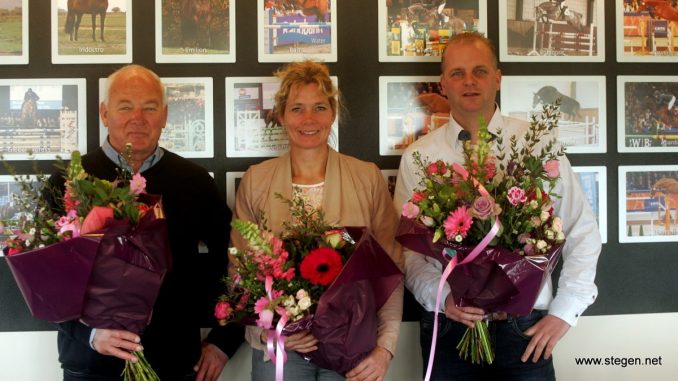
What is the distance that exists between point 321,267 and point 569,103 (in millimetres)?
1705

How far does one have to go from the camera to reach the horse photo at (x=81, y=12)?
2.57m

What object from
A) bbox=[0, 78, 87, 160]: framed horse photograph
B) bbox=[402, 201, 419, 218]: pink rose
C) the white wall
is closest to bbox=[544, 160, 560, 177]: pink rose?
bbox=[402, 201, 419, 218]: pink rose

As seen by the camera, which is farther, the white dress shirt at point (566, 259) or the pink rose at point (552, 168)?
the white dress shirt at point (566, 259)

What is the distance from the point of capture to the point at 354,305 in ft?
5.79

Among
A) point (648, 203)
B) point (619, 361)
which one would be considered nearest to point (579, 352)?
point (619, 361)

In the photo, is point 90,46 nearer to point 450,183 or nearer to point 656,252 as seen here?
point 450,183

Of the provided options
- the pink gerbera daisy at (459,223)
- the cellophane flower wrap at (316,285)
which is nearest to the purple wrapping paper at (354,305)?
the cellophane flower wrap at (316,285)

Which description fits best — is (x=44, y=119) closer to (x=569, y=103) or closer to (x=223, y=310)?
(x=223, y=310)

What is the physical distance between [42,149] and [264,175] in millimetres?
1133

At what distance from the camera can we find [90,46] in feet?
8.41

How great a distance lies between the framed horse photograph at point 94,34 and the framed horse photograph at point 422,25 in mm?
1199

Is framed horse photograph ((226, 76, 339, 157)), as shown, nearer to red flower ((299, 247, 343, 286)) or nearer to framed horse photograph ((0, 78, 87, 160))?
framed horse photograph ((0, 78, 87, 160))

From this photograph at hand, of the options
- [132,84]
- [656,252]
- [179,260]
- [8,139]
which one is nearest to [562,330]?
[656,252]

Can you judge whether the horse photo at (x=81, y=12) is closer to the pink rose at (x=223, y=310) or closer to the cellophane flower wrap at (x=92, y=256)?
the cellophane flower wrap at (x=92, y=256)
